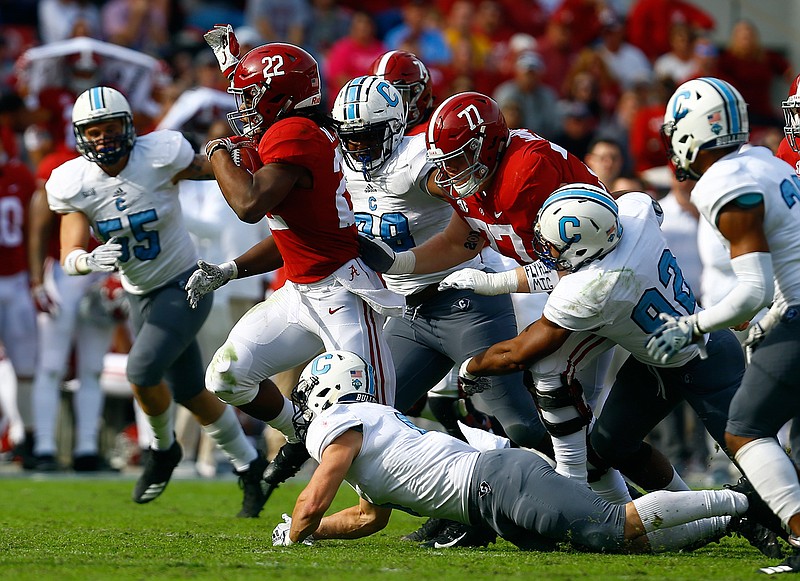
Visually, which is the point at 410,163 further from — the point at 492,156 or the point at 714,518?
the point at 714,518

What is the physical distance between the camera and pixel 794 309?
427cm

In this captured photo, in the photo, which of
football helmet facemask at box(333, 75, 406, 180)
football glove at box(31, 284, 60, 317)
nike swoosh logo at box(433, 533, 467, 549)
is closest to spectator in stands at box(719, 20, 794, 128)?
football glove at box(31, 284, 60, 317)

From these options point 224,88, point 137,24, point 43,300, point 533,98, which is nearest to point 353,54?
point 224,88

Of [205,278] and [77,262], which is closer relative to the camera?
[205,278]

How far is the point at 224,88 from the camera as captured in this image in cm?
1141

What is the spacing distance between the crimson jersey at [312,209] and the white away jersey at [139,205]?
133 centimetres

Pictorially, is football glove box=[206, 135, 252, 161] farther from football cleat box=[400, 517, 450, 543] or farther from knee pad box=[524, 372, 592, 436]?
football cleat box=[400, 517, 450, 543]

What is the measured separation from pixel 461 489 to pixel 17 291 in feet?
19.7

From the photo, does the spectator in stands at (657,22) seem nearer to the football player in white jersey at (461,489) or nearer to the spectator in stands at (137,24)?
the spectator in stands at (137,24)

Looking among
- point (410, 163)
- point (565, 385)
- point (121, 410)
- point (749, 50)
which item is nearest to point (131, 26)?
point (121, 410)

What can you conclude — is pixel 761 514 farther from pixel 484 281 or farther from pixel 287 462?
pixel 287 462

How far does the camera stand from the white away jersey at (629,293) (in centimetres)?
457

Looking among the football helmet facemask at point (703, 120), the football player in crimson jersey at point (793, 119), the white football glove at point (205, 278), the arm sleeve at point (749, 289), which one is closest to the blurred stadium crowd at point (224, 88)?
the white football glove at point (205, 278)

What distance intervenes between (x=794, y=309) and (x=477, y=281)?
1448 mm
